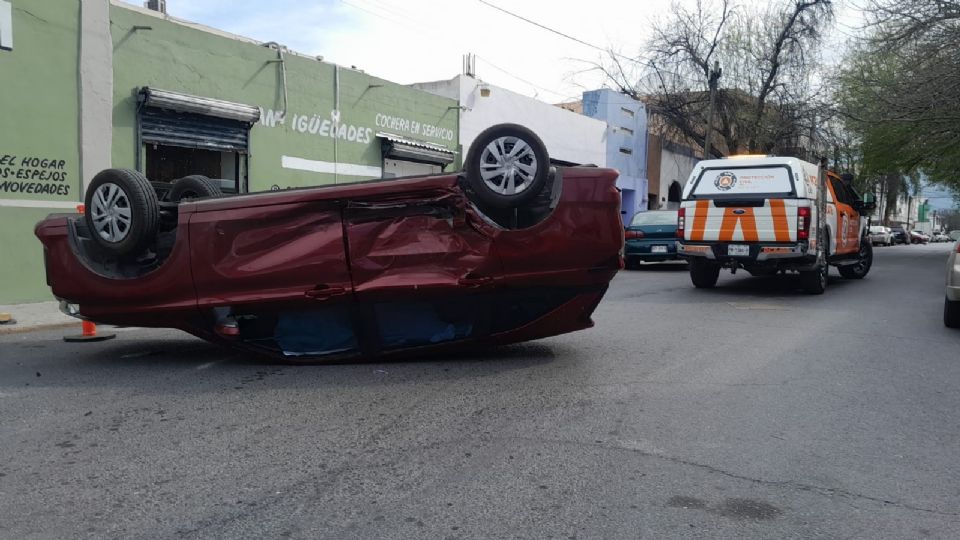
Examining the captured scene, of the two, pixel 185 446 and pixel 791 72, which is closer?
pixel 185 446

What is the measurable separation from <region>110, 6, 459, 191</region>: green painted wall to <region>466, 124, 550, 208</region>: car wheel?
28.4 feet

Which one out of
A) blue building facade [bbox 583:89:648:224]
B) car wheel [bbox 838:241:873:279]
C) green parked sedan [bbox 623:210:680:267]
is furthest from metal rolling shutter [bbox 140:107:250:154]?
blue building facade [bbox 583:89:648:224]

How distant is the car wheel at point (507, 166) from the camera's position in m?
5.89

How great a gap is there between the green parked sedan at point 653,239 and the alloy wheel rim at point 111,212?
1273cm

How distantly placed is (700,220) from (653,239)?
5.69 metres

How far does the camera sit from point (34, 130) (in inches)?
434

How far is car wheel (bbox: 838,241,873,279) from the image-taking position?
15.8 m

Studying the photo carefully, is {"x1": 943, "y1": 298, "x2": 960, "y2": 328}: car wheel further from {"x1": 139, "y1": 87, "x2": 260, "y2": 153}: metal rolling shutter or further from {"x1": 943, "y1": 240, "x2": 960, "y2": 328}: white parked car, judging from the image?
{"x1": 139, "y1": 87, "x2": 260, "y2": 153}: metal rolling shutter

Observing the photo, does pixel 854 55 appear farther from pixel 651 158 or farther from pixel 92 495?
pixel 92 495

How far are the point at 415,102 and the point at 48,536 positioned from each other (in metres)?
17.0

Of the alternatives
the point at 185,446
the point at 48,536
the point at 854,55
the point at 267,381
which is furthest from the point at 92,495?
the point at 854,55

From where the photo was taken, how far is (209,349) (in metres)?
7.29

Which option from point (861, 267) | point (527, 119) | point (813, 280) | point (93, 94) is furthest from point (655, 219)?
point (93, 94)

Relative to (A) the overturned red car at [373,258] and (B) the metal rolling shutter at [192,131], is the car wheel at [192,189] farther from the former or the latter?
(B) the metal rolling shutter at [192,131]
